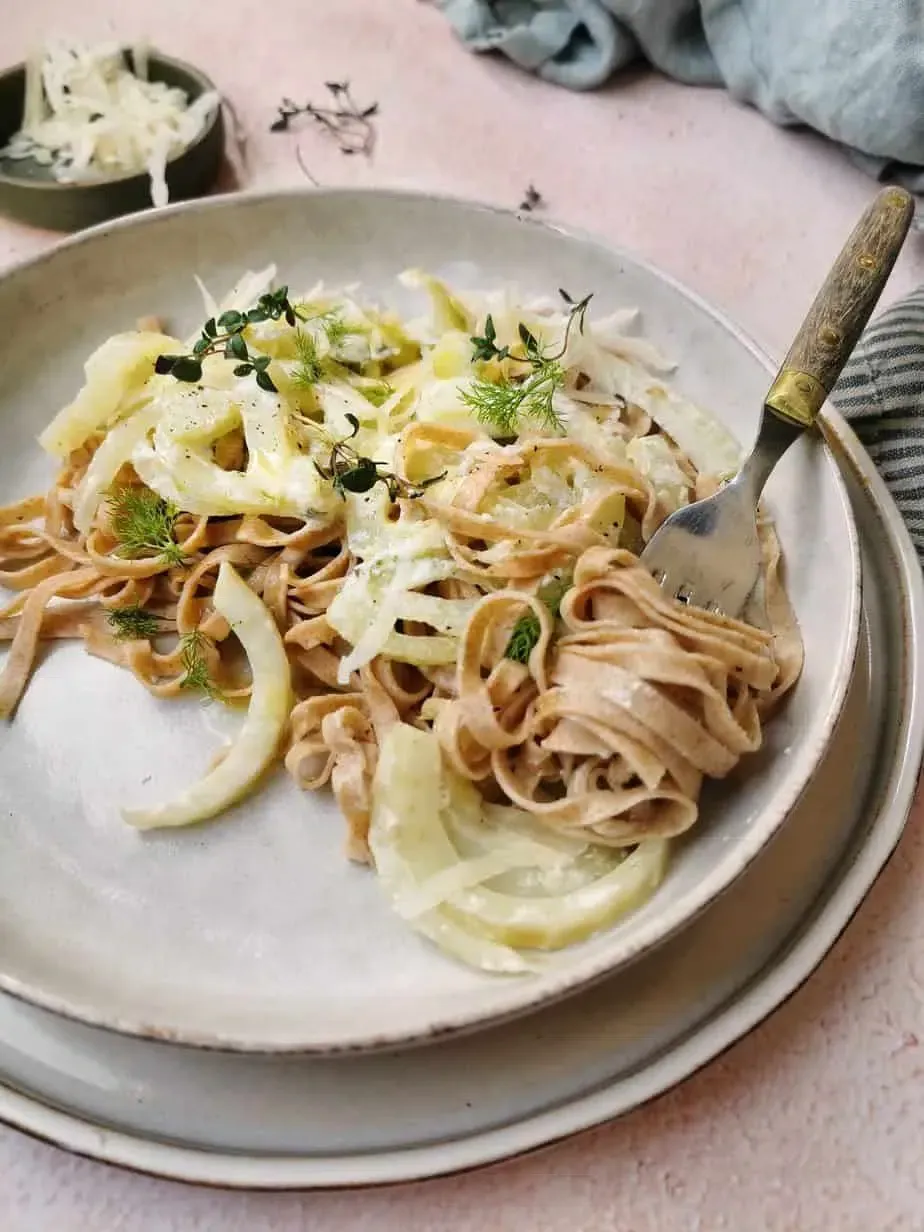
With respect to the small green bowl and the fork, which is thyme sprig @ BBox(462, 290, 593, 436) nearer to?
the fork

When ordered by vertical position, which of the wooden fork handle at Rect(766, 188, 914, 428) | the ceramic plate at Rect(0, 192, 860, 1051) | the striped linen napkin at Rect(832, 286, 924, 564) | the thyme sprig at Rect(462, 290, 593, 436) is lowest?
the ceramic plate at Rect(0, 192, 860, 1051)

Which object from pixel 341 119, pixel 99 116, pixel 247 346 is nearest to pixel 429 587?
pixel 247 346

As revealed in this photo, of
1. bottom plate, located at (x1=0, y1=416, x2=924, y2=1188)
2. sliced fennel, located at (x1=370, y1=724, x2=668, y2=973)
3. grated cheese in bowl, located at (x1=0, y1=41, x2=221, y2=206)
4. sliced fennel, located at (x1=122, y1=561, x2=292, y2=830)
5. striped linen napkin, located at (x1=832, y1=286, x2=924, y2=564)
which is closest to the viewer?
bottom plate, located at (x1=0, y1=416, x2=924, y2=1188)

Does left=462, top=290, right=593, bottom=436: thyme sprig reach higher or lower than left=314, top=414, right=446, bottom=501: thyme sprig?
higher

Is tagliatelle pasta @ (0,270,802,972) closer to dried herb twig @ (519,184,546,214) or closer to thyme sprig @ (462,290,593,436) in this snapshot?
thyme sprig @ (462,290,593,436)

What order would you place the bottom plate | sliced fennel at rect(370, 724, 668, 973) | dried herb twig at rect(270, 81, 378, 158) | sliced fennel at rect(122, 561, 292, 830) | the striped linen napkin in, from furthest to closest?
1. dried herb twig at rect(270, 81, 378, 158)
2. the striped linen napkin
3. sliced fennel at rect(122, 561, 292, 830)
4. sliced fennel at rect(370, 724, 668, 973)
5. the bottom plate

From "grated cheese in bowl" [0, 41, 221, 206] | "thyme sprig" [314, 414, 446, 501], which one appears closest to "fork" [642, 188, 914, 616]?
"thyme sprig" [314, 414, 446, 501]

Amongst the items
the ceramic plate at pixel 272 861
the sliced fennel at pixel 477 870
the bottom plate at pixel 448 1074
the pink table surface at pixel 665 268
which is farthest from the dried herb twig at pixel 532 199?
the bottom plate at pixel 448 1074

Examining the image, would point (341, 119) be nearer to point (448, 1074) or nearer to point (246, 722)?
point (246, 722)

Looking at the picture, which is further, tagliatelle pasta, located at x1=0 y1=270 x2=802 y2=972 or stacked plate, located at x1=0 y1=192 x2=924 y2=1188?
tagliatelle pasta, located at x1=0 y1=270 x2=802 y2=972
